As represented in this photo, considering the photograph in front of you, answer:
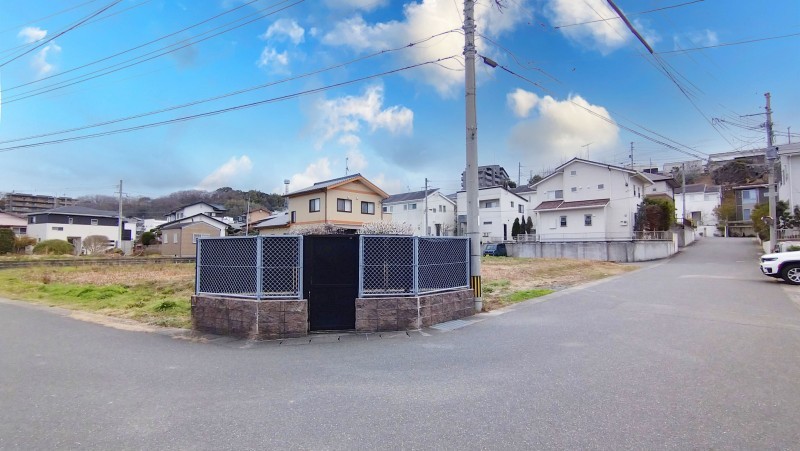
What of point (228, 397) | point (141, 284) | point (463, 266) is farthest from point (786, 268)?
point (141, 284)

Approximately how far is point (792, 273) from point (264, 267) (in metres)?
16.7

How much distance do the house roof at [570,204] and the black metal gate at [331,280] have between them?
30.8 m

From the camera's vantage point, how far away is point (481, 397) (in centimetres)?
388

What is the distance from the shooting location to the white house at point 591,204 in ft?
107

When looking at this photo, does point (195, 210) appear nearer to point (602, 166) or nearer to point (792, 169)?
point (602, 166)

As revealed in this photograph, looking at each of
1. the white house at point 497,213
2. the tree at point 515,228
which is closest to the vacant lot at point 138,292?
the tree at point 515,228

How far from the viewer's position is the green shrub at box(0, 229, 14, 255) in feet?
108

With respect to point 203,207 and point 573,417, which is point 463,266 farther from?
point 203,207

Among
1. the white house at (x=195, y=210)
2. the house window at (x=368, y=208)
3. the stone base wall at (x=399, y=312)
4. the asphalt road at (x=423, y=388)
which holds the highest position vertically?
the white house at (x=195, y=210)

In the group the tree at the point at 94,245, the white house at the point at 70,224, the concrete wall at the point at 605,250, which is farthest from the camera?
the white house at the point at 70,224

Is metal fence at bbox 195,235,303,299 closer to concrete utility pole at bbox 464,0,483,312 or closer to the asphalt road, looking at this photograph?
the asphalt road

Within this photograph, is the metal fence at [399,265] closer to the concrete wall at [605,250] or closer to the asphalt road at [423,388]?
the asphalt road at [423,388]

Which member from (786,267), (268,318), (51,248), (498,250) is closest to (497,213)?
(498,250)

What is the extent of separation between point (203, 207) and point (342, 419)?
67083 millimetres
